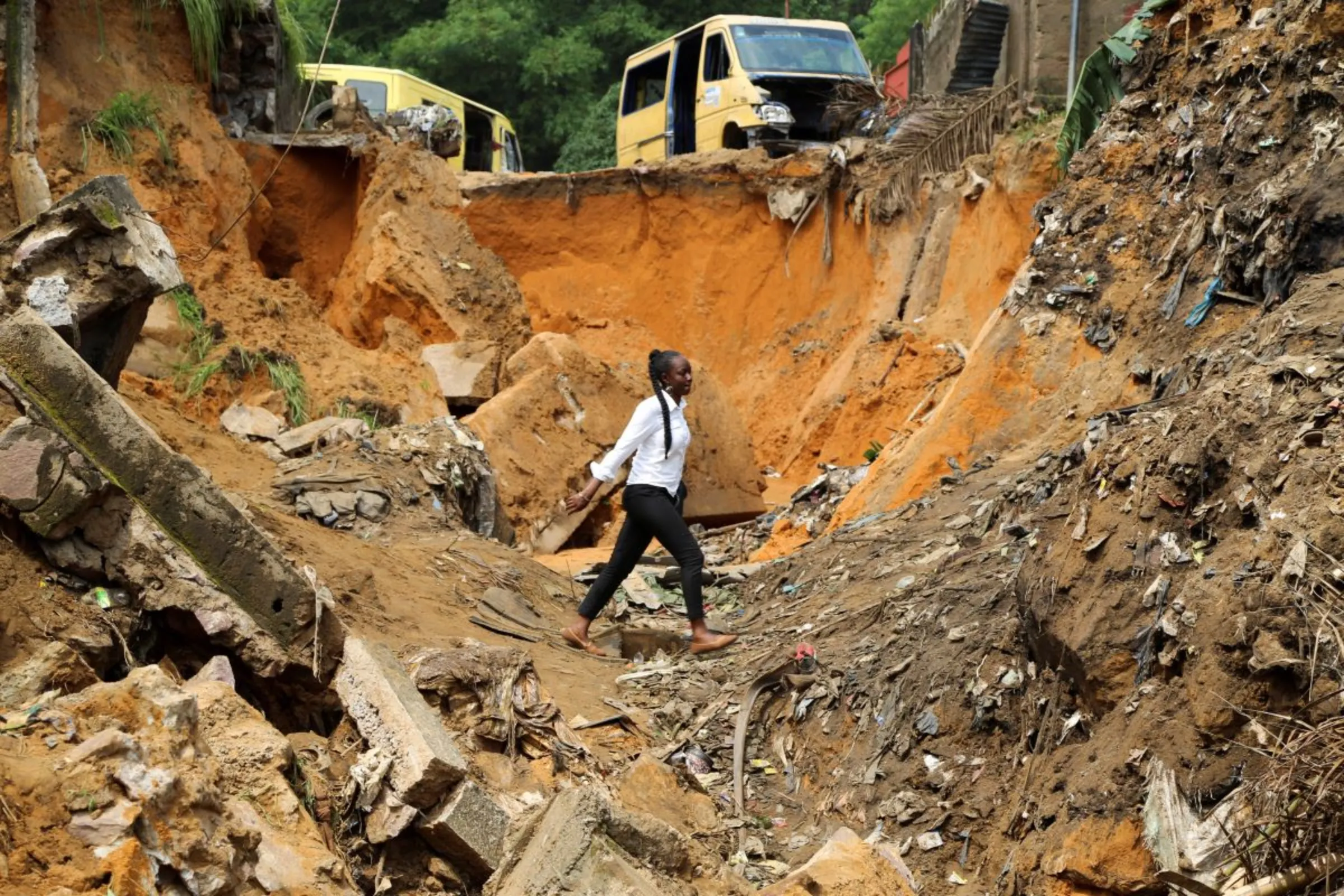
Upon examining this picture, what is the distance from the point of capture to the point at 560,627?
329 inches

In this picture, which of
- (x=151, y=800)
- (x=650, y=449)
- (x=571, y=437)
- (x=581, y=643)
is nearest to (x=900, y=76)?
(x=571, y=437)

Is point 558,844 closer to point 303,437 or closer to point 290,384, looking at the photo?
point 303,437

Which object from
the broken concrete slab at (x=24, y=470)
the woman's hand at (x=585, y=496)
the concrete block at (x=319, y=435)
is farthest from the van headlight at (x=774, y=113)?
the broken concrete slab at (x=24, y=470)

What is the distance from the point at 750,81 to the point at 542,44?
37.1 feet

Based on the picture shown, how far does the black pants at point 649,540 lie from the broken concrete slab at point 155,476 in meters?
2.29

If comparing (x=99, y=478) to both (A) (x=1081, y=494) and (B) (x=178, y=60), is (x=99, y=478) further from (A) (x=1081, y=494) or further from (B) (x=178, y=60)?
(B) (x=178, y=60)

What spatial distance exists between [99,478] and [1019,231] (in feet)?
33.0

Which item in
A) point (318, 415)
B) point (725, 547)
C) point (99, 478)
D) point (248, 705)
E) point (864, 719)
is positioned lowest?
point (725, 547)

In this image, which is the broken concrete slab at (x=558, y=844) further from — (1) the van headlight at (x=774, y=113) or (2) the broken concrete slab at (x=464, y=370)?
(1) the van headlight at (x=774, y=113)

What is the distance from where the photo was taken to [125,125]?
13211mm

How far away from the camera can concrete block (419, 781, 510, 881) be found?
4.64 meters

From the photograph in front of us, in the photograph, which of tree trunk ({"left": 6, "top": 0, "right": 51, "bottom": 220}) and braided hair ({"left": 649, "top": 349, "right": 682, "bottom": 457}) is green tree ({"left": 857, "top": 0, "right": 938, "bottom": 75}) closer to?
tree trunk ({"left": 6, "top": 0, "right": 51, "bottom": 220})

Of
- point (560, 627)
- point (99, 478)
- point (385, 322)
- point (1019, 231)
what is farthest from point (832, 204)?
point (99, 478)

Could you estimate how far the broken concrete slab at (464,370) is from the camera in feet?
44.9
